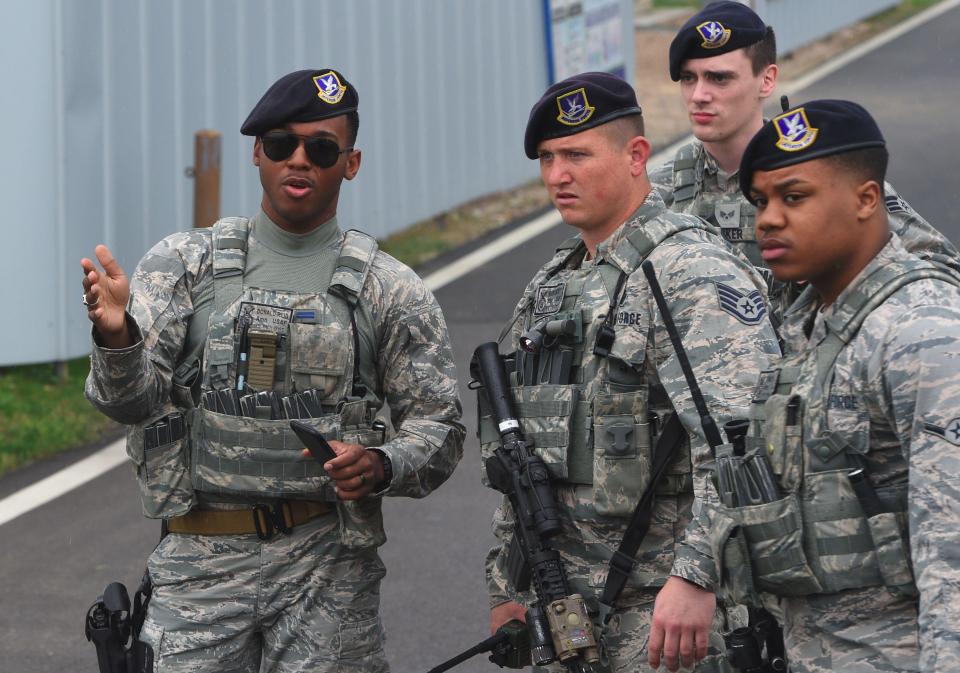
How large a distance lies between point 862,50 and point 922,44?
982 mm

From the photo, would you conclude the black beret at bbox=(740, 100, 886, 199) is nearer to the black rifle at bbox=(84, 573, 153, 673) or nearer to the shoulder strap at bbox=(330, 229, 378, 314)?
the shoulder strap at bbox=(330, 229, 378, 314)

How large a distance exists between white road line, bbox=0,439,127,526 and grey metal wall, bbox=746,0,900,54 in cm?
1125

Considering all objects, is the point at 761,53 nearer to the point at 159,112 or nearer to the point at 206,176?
the point at 206,176

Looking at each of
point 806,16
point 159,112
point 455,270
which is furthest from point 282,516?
point 806,16

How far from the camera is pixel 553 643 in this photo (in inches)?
152

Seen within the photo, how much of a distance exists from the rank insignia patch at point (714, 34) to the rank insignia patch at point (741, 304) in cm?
173

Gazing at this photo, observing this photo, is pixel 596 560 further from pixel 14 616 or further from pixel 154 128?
pixel 154 128

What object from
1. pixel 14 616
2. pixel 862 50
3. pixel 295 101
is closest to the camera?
pixel 295 101

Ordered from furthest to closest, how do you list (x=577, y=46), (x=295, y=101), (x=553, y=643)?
(x=577, y=46)
(x=295, y=101)
(x=553, y=643)

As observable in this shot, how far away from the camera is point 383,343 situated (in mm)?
4438

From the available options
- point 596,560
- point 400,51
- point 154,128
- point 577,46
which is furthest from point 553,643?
point 577,46

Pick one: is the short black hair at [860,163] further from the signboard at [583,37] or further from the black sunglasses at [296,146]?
the signboard at [583,37]

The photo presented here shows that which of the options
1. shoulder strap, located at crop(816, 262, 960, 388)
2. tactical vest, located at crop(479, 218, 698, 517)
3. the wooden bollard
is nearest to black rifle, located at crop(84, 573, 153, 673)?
tactical vest, located at crop(479, 218, 698, 517)

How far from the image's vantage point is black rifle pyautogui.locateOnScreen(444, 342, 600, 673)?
3.84 meters
